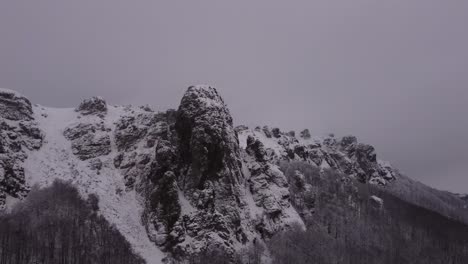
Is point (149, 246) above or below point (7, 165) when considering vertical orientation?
below

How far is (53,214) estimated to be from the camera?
181 meters

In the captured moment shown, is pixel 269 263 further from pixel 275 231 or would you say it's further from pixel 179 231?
pixel 179 231

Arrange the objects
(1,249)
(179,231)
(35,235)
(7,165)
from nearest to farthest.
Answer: (1,249)
(35,235)
(179,231)
(7,165)

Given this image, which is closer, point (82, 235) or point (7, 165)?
point (82, 235)

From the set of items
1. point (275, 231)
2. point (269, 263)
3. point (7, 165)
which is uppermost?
point (7, 165)

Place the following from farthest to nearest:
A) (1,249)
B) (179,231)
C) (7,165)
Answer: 1. (7,165)
2. (179,231)
3. (1,249)

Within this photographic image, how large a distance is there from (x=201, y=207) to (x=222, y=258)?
21.6 m

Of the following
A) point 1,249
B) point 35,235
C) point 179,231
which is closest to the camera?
point 1,249

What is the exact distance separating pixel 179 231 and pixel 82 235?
3002cm

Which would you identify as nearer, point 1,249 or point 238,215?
point 1,249

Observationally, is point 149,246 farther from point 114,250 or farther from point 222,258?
point 222,258

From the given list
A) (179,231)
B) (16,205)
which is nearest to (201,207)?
(179,231)

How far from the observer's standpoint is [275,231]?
19688 cm

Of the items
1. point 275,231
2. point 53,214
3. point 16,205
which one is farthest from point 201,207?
point 16,205
